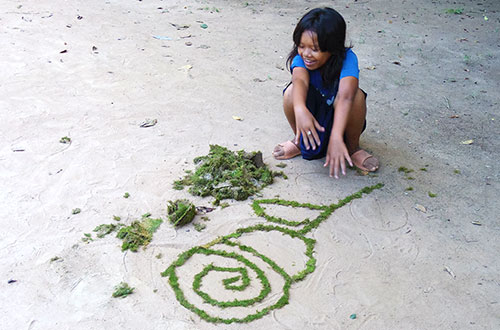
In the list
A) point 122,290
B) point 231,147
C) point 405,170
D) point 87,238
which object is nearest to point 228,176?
point 231,147

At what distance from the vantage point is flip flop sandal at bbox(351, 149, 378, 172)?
3.12 meters

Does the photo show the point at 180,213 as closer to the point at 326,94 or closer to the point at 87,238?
the point at 87,238

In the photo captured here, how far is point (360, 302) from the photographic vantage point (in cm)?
214

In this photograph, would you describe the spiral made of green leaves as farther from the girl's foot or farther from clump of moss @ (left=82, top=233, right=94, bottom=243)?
the girl's foot

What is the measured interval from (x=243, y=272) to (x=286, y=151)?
110 cm

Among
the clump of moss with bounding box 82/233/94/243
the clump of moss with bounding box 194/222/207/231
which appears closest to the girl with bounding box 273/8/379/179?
the clump of moss with bounding box 194/222/207/231

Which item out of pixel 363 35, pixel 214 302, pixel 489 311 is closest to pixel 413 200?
pixel 489 311

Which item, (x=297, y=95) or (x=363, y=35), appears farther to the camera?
(x=363, y=35)

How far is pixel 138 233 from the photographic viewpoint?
2508 mm

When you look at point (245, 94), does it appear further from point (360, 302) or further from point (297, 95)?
point (360, 302)

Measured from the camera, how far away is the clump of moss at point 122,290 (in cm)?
215

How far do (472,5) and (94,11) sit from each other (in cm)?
519

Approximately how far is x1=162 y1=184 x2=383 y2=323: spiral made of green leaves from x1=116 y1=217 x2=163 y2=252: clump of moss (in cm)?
23

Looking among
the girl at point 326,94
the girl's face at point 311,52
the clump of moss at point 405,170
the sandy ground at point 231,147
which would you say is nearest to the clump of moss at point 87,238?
the sandy ground at point 231,147
